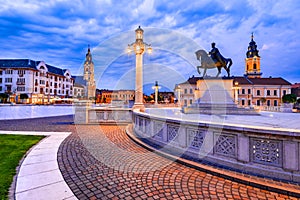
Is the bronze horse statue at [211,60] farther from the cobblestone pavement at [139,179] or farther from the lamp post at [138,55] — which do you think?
the cobblestone pavement at [139,179]

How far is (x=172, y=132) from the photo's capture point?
19.6 feet

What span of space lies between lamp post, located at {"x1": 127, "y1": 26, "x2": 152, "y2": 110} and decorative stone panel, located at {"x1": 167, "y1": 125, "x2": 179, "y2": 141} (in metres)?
8.03

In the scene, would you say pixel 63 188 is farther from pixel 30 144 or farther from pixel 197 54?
pixel 197 54

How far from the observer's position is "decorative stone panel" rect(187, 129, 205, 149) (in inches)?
201

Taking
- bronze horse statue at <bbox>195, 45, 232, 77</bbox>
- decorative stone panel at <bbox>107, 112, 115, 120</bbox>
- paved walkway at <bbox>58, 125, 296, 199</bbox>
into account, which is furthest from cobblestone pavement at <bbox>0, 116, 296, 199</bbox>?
bronze horse statue at <bbox>195, 45, 232, 77</bbox>

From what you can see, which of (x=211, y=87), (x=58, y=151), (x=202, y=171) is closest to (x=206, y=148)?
(x=202, y=171)

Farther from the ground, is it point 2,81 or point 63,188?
point 2,81

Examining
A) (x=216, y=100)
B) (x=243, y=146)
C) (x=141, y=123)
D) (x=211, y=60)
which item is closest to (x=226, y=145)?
(x=243, y=146)

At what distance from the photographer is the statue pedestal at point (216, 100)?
12883mm

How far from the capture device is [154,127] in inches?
274

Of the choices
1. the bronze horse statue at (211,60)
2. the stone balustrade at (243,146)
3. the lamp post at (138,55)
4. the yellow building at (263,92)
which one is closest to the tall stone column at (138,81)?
the lamp post at (138,55)

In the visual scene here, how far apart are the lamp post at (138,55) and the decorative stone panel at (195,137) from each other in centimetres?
885

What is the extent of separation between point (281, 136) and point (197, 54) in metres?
11.2

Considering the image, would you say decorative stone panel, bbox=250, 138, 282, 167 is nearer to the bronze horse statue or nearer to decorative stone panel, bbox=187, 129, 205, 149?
decorative stone panel, bbox=187, 129, 205, 149
